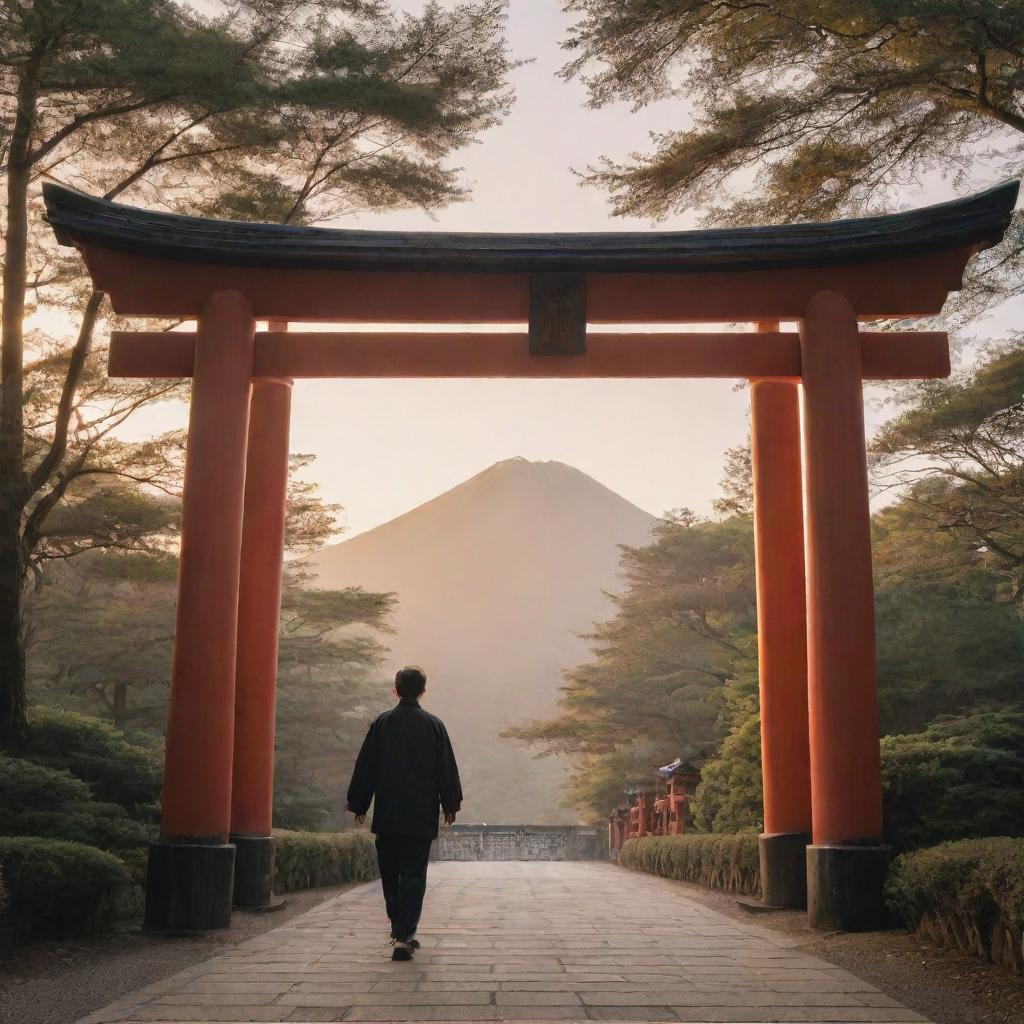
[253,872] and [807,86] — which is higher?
[807,86]

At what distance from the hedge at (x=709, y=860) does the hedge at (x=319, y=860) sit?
4.30 meters

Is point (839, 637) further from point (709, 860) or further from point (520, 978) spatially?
point (709, 860)

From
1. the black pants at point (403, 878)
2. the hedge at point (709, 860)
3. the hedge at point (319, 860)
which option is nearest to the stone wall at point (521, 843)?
the hedge at point (709, 860)

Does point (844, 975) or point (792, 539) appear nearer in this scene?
point (844, 975)

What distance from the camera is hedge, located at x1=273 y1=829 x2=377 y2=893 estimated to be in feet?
35.5

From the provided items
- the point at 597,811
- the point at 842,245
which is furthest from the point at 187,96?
the point at 597,811

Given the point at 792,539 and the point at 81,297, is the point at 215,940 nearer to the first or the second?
the point at 792,539

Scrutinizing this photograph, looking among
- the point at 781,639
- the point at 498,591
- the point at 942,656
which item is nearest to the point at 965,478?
the point at 942,656

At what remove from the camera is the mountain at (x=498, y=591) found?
72938 mm

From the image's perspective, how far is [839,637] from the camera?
23.2 ft

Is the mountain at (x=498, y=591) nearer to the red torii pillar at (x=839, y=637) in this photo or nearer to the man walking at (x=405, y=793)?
the red torii pillar at (x=839, y=637)

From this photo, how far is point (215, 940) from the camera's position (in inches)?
254

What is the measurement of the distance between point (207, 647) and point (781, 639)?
14.7 ft

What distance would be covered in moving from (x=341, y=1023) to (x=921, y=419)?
42.6ft
